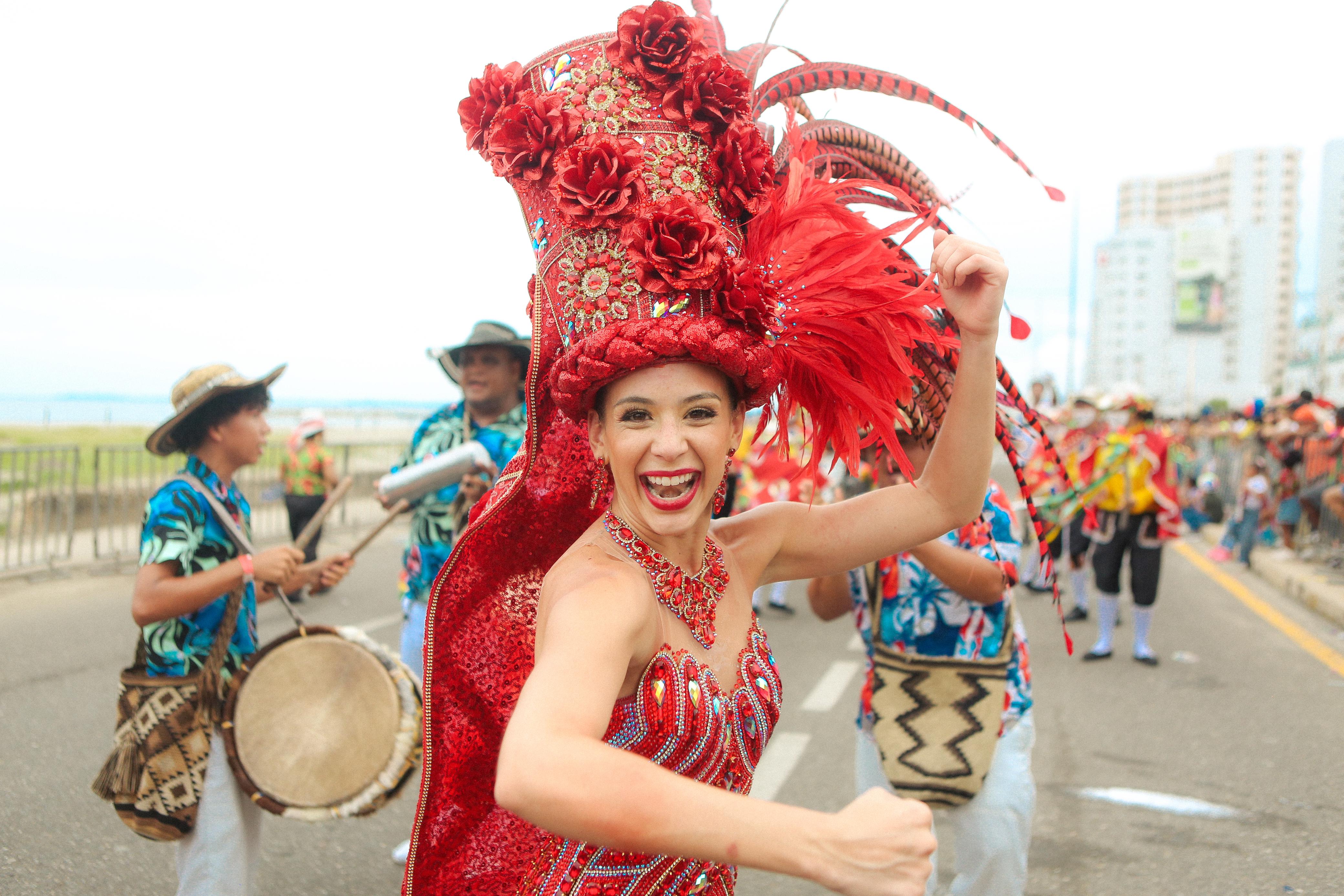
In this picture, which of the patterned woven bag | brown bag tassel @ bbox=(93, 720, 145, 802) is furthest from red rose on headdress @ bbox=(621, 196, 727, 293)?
brown bag tassel @ bbox=(93, 720, 145, 802)

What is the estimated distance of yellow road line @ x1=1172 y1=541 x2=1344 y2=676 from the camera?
25.0ft

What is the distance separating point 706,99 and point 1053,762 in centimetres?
464

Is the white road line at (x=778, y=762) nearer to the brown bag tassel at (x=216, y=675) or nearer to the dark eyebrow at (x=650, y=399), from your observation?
the brown bag tassel at (x=216, y=675)

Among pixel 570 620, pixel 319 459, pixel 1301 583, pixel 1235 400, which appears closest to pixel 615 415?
pixel 570 620

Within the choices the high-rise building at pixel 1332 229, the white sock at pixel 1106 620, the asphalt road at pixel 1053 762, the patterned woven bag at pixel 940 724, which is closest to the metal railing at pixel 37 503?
the asphalt road at pixel 1053 762

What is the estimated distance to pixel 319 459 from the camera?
9.76 m

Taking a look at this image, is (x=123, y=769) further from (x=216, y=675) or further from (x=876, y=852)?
(x=876, y=852)

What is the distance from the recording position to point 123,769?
9.16ft

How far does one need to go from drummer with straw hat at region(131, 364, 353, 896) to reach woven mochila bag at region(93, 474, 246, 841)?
0.04 metres

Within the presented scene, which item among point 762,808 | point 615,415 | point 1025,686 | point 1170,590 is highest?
point 615,415

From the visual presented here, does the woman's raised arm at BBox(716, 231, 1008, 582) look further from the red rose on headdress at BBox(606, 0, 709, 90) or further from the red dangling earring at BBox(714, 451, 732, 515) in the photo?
the red rose on headdress at BBox(606, 0, 709, 90)

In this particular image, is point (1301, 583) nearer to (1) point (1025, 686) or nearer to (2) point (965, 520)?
(1) point (1025, 686)

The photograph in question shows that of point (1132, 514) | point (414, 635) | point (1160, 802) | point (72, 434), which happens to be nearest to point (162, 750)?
point (414, 635)

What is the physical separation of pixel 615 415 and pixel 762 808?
0.67 metres
